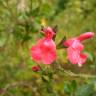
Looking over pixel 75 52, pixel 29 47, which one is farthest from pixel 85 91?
pixel 29 47

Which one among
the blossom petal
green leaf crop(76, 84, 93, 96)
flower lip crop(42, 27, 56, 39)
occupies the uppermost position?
flower lip crop(42, 27, 56, 39)

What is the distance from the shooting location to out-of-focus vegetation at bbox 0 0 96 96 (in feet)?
6.83

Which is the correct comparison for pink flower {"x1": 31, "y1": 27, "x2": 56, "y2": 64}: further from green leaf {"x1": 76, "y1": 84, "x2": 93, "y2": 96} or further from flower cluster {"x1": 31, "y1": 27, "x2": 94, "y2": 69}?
green leaf {"x1": 76, "y1": 84, "x2": 93, "y2": 96}

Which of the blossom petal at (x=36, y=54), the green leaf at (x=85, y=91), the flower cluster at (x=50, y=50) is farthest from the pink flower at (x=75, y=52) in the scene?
the green leaf at (x=85, y=91)

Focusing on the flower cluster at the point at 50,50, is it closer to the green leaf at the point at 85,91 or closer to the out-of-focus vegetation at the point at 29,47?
the out-of-focus vegetation at the point at 29,47

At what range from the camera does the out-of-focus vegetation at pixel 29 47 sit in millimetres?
2083

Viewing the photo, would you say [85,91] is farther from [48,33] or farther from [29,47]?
[29,47]

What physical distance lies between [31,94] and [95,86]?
102 centimetres

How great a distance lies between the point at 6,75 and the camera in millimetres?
3023

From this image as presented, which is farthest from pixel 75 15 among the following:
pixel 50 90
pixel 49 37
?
pixel 49 37

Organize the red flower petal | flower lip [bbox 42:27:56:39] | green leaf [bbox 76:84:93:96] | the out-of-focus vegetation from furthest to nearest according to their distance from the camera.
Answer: the out-of-focus vegetation
green leaf [bbox 76:84:93:96]
flower lip [bbox 42:27:56:39]
the red flower petal

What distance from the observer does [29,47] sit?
2.75 metres

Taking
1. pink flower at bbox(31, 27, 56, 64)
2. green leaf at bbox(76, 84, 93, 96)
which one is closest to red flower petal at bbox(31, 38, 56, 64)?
pink flower at bbox(31, 27, 56, 64)

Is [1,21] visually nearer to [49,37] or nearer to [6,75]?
[6,75]
